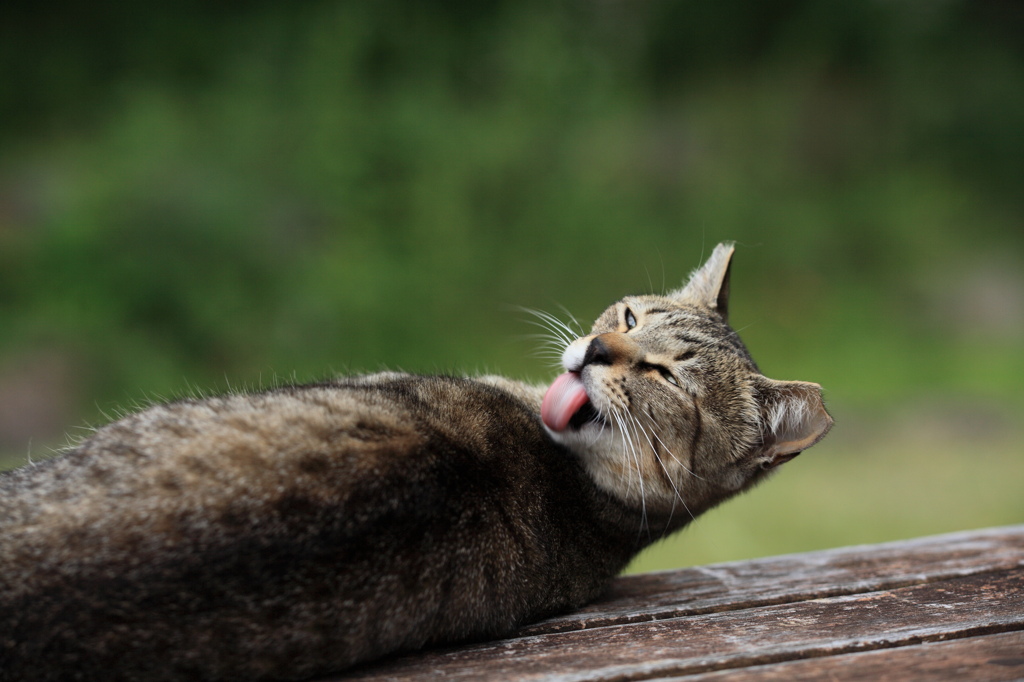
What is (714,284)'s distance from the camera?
3.43 metres

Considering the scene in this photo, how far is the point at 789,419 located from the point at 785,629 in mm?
728

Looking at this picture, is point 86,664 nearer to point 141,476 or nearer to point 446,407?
point 141,476

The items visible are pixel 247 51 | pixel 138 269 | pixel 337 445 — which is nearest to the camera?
pixel 337 445

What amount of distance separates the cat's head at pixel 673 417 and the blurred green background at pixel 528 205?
9.57 feet

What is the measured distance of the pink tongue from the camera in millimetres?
2705

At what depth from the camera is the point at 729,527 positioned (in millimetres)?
6035

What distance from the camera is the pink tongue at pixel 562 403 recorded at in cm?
271

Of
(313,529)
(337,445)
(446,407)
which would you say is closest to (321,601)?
(313,529)

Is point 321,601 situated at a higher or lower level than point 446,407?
lower

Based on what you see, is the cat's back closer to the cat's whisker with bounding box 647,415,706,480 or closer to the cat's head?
the cat's head

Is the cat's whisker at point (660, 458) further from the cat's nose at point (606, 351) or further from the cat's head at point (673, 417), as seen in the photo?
the cat's nose at point (606, 351)

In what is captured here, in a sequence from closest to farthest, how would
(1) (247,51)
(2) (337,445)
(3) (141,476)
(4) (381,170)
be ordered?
(3) (141,476)
(2) (337,445)
(4) (381,170)
(1) (247,51)

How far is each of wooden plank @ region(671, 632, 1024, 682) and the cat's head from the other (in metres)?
0.70

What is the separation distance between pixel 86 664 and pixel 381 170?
6.07 metres
